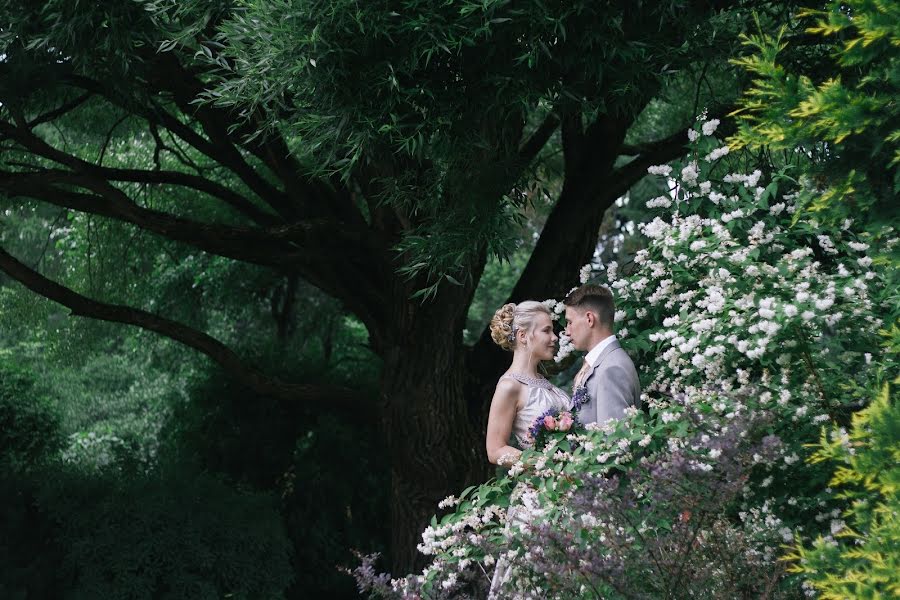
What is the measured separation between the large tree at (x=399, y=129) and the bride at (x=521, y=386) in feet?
2.06

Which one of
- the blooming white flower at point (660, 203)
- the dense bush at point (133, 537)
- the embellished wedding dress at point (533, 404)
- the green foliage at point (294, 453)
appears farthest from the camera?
the green foliage at point (294, 453)

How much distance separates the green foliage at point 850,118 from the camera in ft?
9.23

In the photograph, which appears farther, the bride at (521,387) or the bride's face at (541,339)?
the bride's face at (541,339)

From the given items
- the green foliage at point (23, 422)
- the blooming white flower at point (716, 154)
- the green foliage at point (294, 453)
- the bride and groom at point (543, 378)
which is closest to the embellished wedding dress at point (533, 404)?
the bride and groom at point (543, 378)

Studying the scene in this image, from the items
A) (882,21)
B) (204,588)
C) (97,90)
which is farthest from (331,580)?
(882,21)

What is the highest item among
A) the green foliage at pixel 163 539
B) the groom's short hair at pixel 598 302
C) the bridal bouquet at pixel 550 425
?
the groom's short hair at pixel 598 302

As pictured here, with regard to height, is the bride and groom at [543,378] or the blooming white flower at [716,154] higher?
the blooming white flower at [716,154]

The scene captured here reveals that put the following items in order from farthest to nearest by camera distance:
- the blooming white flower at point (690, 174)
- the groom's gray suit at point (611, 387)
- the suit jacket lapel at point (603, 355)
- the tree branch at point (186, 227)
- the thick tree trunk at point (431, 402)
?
1. the thick tree trunk at point (431, 402)
2. the tree branch at point (186, 227)
3. the blooming white flower at point (690, 174)
4. the suit jacket lapel at point (603, 355)
5. the groom's gray suit at point (611, 387)

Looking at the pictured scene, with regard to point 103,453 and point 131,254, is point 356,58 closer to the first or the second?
point 131,254

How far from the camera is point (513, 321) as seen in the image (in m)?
5.27

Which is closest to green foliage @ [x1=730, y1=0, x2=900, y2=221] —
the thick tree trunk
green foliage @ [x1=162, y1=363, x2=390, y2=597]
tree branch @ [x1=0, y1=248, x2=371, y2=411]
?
the thick tree trunk

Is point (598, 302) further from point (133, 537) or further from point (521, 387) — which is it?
point (133, 537)

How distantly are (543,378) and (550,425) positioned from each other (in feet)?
2.18

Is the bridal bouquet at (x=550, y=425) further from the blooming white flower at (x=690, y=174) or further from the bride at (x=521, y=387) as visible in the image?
the blooming white flower at (x=690, y=174)
